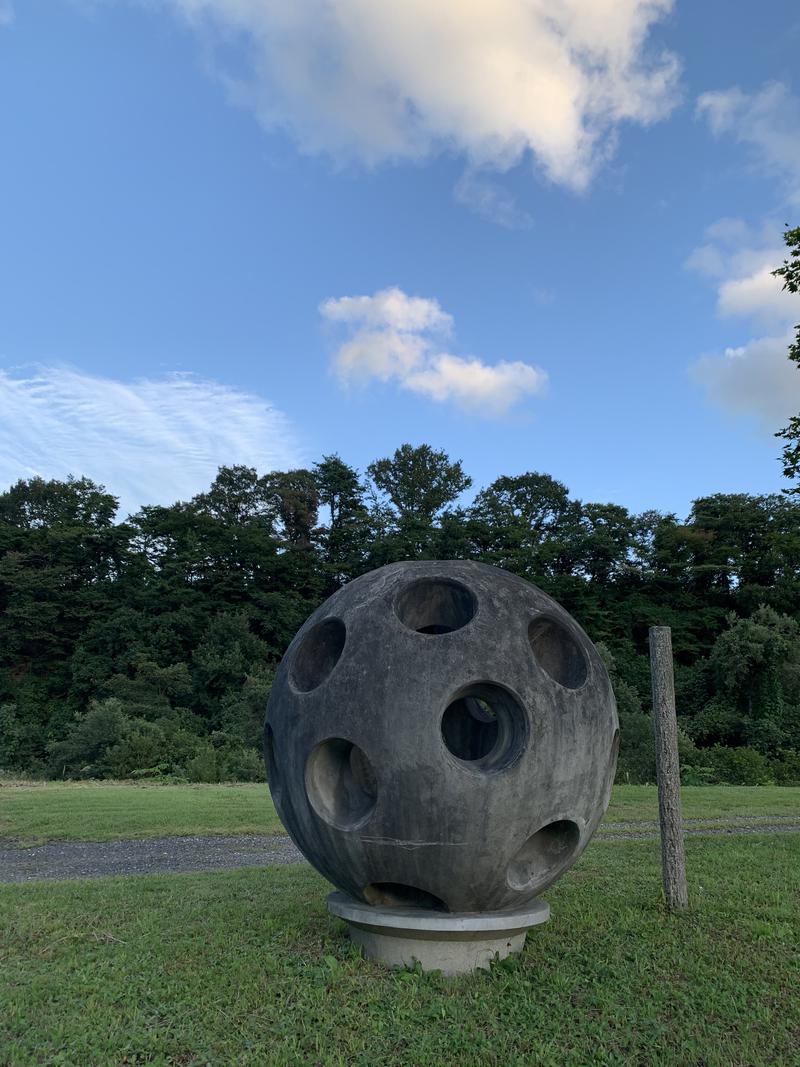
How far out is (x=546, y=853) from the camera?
21.5 ft

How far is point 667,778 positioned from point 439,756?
139 inches

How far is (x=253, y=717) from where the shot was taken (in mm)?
35688

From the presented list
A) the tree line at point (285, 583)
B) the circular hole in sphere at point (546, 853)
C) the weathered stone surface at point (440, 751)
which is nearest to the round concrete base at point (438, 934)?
the weathered stone surface at point (440, 751)

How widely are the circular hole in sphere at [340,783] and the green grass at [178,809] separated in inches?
378

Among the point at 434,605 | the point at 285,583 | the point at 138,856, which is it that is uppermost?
the point at 285,583

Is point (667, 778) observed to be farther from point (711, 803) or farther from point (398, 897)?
point (711, 803)

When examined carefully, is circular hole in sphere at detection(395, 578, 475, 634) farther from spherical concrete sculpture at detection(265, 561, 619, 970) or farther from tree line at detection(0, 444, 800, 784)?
tree line at detection(0, 444, 800, 784)

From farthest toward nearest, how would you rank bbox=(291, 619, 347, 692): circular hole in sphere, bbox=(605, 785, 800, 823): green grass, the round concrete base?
bbox=(605, 785, 800, 823): green grass, bbox=(291, 619, 347, 692): circular hole in sphere, the round concrete base

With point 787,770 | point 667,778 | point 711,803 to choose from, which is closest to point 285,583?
point 787,770

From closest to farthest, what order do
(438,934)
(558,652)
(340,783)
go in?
(438,934) < (340,783) < (558,652)

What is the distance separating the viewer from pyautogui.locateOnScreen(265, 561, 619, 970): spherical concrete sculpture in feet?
19.0

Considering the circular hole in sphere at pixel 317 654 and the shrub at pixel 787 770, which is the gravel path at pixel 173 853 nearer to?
the circular hole in sphere at pixel 317 654

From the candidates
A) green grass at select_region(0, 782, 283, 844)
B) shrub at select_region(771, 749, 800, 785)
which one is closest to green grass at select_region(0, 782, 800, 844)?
green grass at select_region(0, 782, 283, 844)

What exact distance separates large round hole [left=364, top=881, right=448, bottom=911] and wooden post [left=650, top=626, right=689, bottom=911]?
2.86m
